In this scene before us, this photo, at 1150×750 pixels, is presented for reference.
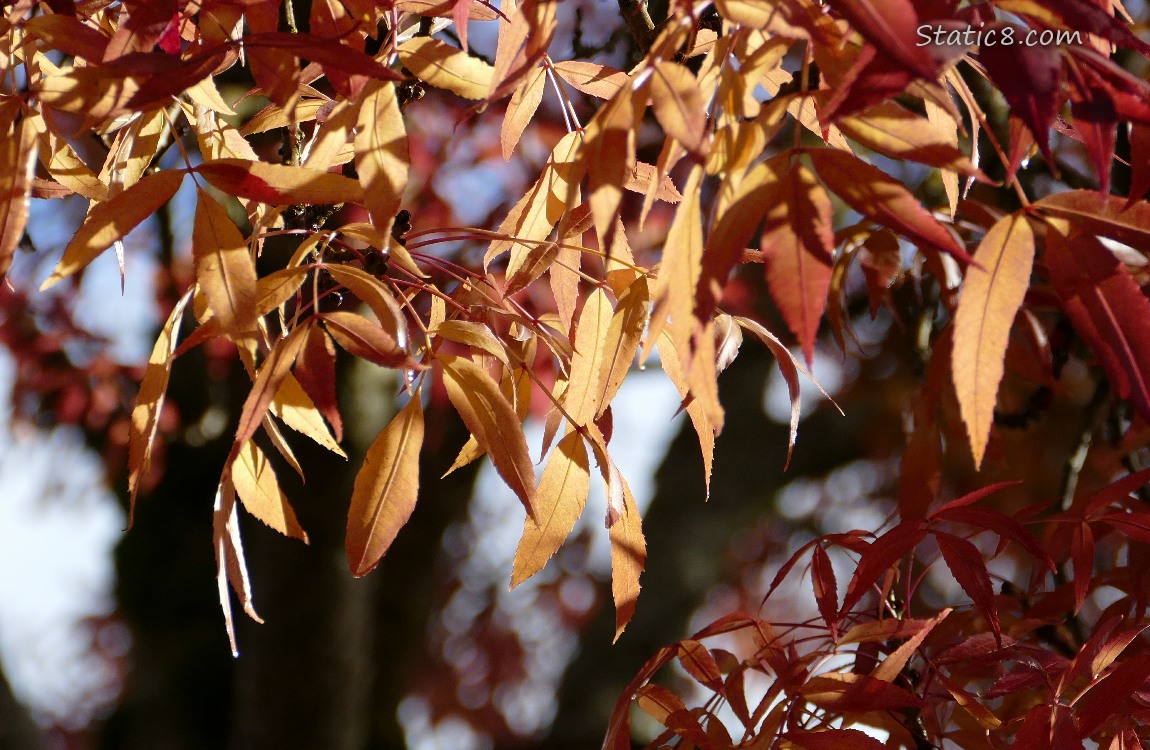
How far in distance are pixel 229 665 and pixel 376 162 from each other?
6.68ft

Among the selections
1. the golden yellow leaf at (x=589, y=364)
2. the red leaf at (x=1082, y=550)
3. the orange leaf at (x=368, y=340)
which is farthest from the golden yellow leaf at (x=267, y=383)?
the red leaf at (x=1082, y=550)

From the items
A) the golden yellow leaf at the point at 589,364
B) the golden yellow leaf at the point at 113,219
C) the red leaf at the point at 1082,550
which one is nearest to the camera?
the golden yellow leaf at the point at 113,219

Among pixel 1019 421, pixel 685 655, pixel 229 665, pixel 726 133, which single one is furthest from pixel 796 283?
pixel 229 665

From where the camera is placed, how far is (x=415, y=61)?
52 cm

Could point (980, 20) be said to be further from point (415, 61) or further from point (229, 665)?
point (229, 665)

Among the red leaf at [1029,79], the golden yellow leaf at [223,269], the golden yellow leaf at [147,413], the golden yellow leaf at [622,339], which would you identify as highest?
the red leaf at [1029,79]

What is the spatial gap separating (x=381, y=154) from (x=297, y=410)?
0.20m

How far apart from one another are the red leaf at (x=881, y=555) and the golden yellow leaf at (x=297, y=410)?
0.33 meters

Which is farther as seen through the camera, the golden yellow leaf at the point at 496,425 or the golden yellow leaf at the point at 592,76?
the golden yellow leaf at the point at 592,76

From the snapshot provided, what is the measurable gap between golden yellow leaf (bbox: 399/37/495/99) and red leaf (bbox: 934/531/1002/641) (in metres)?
0.39

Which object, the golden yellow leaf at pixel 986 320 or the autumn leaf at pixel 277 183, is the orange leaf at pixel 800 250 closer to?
the golden yellow leaf at pixel 986 320

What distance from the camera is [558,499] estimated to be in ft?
1.84

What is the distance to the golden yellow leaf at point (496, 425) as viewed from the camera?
18.9 inches

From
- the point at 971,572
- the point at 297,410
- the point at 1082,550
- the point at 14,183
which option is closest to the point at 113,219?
the point at 14,183
